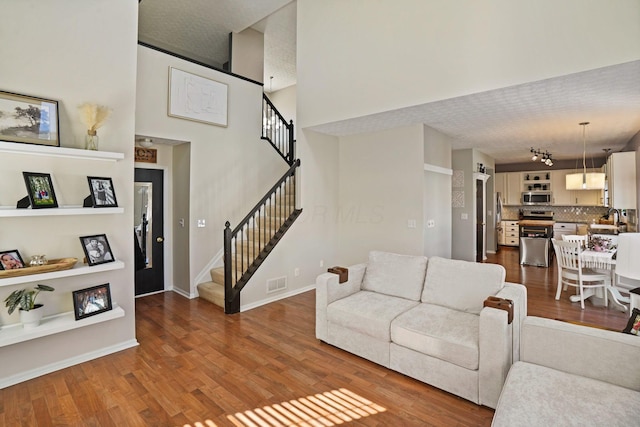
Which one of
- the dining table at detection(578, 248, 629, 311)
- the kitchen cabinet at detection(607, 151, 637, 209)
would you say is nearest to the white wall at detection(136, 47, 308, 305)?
the dining table at detection(578, 248, 629, 311)

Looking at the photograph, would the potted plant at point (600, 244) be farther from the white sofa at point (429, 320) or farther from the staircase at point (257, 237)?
the staircase at point (257, 237)

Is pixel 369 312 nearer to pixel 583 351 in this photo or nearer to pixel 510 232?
pixel 583 351

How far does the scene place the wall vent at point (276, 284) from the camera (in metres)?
4.79

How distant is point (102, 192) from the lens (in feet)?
10.2

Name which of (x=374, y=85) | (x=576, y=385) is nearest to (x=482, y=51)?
(x=374, y=85)

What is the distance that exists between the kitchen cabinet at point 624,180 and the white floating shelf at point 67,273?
7975 mm

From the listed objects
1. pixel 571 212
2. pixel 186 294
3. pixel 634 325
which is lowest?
pixel 186 294

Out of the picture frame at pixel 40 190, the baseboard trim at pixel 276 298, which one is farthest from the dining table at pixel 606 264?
the picture frame at pixel 40 190

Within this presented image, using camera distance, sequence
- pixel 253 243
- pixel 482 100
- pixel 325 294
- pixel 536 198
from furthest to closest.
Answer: pixel 536 198, pixel 253 243, pixel 482 100, pixel 325 294

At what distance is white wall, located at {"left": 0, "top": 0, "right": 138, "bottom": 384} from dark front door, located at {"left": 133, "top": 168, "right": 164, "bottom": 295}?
1.98m

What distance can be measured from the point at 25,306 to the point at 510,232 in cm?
1144

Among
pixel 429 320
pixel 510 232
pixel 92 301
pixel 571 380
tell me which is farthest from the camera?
pixel 510 232

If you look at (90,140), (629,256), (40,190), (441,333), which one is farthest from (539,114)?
(40,190)

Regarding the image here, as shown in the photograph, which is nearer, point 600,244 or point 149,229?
point 600,244
